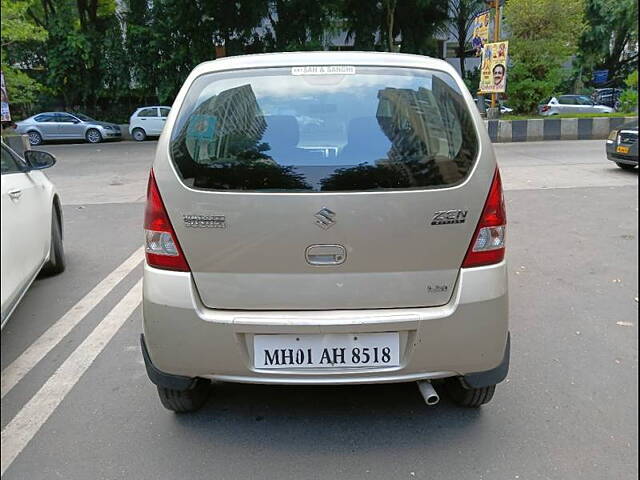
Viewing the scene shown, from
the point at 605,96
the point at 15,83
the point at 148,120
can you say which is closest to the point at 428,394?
the point at 15,83

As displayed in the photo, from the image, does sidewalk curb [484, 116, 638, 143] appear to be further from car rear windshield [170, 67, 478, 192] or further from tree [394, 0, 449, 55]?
car rear windshield [170, 67, 478, 192]

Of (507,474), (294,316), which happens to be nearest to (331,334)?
(294,316)

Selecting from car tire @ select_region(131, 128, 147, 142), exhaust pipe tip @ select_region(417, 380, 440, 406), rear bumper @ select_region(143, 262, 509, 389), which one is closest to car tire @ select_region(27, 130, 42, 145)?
car tire @ select_region(131, 128, 147, 142)

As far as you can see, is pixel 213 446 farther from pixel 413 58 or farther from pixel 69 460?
pixel 413 58

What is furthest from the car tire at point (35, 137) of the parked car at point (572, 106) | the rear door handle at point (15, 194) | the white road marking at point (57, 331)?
the rear door handle at point (15, 194)

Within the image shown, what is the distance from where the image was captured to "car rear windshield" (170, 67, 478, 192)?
242 centimetres

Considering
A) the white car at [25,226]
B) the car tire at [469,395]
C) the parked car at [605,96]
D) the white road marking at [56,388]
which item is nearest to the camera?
the white road marking at [56,388]

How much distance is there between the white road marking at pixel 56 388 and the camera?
8.93 feet

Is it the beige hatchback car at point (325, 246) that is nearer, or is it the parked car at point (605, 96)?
the beige hatchback car at point (325, 246)

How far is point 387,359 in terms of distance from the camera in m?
2.44

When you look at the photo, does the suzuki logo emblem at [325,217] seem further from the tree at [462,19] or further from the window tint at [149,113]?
the tree at [462,19]

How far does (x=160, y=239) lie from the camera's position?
98.5 inches

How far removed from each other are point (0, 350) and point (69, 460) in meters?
1.35

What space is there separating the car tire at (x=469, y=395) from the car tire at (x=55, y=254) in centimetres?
384
